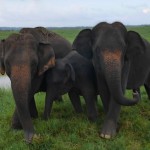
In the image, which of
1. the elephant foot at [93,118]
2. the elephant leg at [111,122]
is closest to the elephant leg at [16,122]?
the elephant foot at [93,118]

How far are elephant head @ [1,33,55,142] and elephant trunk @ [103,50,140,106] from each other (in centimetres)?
99

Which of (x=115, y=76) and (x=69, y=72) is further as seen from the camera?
(x=69, y=72)

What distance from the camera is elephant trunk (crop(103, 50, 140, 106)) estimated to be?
588 cm

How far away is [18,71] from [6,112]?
7.30ft

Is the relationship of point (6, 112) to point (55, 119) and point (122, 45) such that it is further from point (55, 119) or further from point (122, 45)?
point (122, 45)

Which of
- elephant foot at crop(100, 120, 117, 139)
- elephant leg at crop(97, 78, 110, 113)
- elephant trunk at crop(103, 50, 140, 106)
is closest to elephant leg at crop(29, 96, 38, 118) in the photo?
elephant leg at crop(97, 78, 110, 113)

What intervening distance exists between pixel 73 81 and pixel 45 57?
85 cm

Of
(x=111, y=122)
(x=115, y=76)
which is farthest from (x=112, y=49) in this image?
(x=111, y=122)

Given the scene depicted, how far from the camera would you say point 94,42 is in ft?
21.6

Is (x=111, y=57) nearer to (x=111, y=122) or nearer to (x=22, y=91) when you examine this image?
(x=111, y=122)

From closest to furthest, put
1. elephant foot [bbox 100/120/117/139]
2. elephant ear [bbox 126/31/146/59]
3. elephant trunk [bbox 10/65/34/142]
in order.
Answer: elephant trunk [bbox 10/65/34/142] → elephant foot [bbox 100/120/117/139] → elephant ear [bbox 126/31/146/59]

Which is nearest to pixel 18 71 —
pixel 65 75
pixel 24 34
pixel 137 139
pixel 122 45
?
pixel 24 34

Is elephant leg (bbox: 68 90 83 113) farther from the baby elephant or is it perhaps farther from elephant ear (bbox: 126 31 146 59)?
elephant ear (bbox: 126 31 146 59)

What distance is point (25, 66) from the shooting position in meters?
5.97
